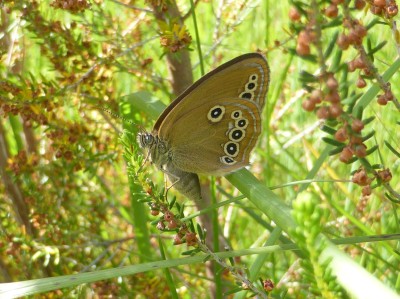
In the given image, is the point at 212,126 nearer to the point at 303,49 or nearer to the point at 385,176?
the point at 385,176

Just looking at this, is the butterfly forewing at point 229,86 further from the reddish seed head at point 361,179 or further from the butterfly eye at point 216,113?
the reddish seed head at point 361,179

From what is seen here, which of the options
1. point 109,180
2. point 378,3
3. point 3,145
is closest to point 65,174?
point 3,145

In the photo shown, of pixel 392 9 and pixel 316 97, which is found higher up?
pixel 392 9

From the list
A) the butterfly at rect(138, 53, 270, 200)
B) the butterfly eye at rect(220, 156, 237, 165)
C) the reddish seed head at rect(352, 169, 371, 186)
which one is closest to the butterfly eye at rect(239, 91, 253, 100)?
the butterfly at rect(138, 53, 270, 200)

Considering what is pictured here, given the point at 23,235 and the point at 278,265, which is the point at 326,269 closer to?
the point at 23,235

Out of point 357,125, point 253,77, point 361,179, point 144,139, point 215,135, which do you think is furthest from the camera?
point 215,135

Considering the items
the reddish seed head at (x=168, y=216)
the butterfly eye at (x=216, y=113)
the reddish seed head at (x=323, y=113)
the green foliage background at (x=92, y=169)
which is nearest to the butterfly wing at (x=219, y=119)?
the butterfly eye at (x=216, y=113)

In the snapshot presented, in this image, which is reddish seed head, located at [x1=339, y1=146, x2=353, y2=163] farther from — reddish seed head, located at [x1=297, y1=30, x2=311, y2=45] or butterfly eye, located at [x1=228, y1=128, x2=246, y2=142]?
butterfly eye, located at [x1=228, y1=128, x2=246, y2=142]

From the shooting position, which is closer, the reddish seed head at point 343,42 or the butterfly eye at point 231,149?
the reddish seed head at point 343,42

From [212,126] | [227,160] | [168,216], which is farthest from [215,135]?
[168,216]
